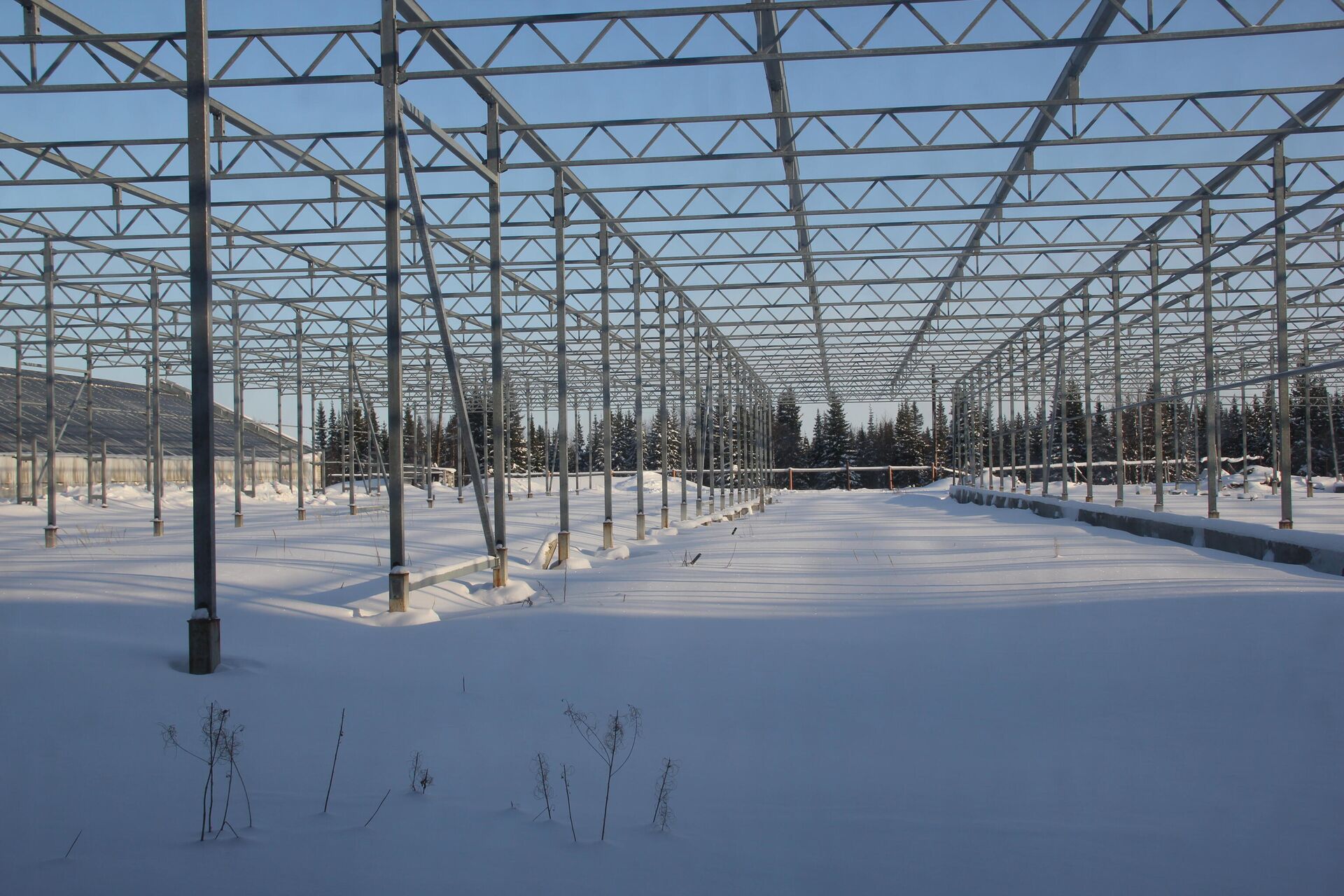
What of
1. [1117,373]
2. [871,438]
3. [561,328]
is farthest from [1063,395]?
[871,438]

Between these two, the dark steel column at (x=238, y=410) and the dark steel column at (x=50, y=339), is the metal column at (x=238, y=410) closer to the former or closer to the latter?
the dark steel column at (x=238, y=410)

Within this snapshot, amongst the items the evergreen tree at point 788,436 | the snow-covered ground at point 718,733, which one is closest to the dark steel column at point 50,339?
the snow-covered ground at point 718,733

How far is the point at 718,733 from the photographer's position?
5.41 metres

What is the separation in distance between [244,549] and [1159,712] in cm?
1220

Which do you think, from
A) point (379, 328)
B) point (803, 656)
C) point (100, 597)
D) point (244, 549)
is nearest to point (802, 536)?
point (244, 549)

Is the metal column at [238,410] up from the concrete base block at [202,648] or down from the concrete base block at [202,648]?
up

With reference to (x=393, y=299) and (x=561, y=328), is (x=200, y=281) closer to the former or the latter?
(x=393, y=299)

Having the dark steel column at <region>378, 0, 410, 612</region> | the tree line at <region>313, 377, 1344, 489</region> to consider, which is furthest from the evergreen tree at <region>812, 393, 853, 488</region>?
the dark steel column at <region>378, 0, 410, 612</region>

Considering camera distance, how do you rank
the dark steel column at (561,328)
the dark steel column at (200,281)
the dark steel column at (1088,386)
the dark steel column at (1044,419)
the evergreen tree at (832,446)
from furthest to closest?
the evergreen tree at (832,446) < the dark steel column at (1044,419) < the dark steel column at (1088,386) < the dark steel column at (561,328) < the dark steel column at (200,281)

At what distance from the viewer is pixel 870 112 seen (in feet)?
39.9

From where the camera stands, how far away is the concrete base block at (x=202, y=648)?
6.09 meters

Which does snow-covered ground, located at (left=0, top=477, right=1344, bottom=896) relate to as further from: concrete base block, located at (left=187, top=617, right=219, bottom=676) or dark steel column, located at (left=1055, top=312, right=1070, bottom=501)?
dark steel column, located at (left=1055, top=312, right=1070, bottom=501)

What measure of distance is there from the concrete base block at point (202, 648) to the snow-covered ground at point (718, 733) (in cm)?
11

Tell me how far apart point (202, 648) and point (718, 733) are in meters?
3.29
